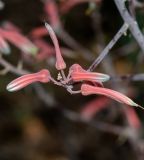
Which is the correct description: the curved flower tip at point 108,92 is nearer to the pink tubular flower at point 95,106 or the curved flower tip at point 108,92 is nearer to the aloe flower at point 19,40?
the aloe flower at point 19,40

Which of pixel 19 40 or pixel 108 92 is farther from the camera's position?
pixel 19 40

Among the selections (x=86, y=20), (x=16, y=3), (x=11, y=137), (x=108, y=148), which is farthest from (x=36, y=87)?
(x=11, y=137)

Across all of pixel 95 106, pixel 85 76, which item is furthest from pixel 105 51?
pixel 95 106

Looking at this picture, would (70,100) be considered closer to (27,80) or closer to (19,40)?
(19,40)

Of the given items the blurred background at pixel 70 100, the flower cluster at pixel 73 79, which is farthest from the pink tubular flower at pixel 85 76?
the blurred background at pixel 70 100

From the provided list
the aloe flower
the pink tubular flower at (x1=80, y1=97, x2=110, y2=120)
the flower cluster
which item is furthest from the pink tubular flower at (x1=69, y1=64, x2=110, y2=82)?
the pink tubular flower at (x1=80, y1=97, x2=110, y2=120)

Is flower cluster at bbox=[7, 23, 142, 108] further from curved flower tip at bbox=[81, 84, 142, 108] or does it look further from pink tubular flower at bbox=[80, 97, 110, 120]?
pink tubular flower at bbox=[80, 97, 110, 120]

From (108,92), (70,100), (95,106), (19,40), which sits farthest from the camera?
(70,100)

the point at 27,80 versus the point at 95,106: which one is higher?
the point at 95,106

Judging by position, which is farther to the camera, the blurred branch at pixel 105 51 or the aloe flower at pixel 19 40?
the aloe flower at pixel 19 40
